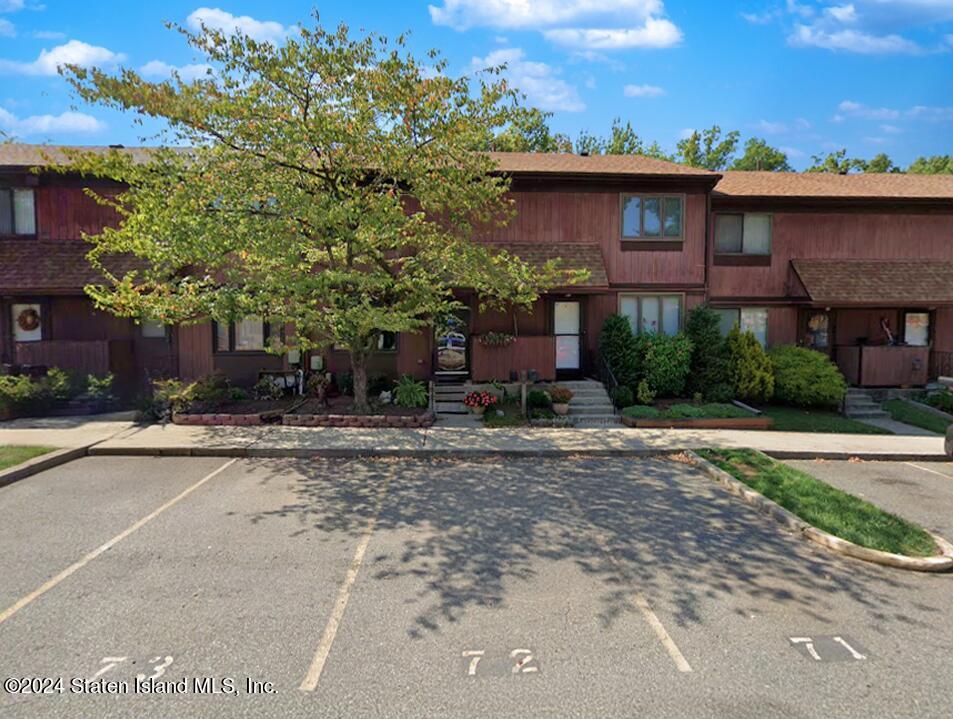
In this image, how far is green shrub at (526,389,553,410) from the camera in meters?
13.6

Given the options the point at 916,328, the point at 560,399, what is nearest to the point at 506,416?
the point at 560,399

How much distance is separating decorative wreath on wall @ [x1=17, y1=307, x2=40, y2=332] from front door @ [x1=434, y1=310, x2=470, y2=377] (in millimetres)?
11270

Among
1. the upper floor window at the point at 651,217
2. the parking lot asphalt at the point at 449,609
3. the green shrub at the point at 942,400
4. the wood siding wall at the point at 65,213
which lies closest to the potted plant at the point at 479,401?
the parking lot asphalt at the point at 449,609

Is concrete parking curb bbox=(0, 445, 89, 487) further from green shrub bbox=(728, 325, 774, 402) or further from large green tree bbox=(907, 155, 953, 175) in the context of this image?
large green tree bbox=(907, 155, 953, 175)

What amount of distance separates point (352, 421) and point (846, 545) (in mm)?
9366

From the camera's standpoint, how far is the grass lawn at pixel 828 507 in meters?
6.27

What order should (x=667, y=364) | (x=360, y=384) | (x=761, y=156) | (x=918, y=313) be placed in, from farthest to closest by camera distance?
1. (x=761, y=156)
2. (x=918, y=313)
3. (x=667, y=364)
4. (x=360, y=384)

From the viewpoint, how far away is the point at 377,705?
11.8 feet

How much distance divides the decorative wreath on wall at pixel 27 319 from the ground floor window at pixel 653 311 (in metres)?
16.7

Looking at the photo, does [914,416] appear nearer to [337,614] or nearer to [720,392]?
[720,392]

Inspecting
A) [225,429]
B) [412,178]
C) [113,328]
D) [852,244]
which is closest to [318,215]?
[412,178]

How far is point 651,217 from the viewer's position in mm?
16609

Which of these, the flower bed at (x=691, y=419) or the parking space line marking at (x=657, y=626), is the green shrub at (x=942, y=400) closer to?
the flower bed at (x=691, y=419)

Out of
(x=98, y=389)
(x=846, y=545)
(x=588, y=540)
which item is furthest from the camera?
(x=98, y=389)
